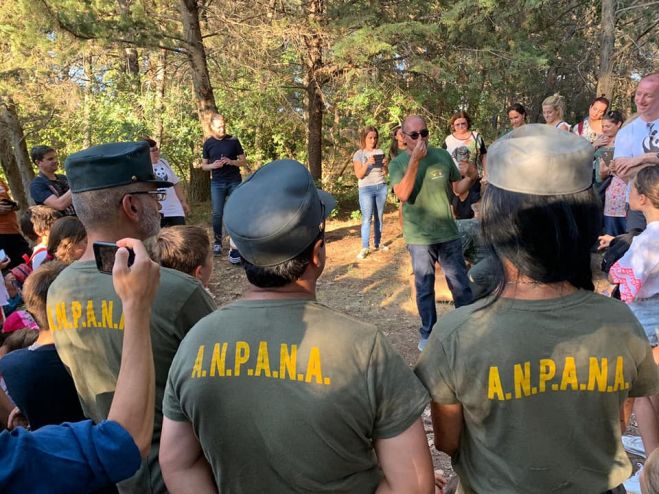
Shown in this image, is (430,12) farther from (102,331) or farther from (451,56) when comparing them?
(102,331)

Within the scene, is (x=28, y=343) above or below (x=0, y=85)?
below

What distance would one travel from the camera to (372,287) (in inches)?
286

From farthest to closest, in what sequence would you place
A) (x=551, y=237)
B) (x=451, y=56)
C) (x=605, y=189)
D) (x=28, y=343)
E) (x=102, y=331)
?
(x=451, y=56)
(x=605, y=189)
(x=28, y=343)
(x=102, y=331)
(x=551, y=237)

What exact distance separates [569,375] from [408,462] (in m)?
0.53

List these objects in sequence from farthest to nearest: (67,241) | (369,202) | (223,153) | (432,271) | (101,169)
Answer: (369,202)
(223,153)
(432,271)
(67,241)
(101,169)

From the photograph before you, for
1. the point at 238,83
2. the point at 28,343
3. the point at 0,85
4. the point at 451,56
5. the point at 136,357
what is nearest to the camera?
the point at 136,357

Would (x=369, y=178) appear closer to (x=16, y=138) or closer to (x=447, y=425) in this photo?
(x=447, y=425)

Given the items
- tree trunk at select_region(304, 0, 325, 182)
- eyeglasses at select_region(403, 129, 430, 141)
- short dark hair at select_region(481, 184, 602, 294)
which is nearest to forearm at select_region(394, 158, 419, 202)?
eyeglasses at select_region(403, 129, 430, 141)

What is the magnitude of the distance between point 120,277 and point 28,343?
2144mm

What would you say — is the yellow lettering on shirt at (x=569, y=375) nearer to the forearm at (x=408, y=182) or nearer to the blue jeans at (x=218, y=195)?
the forearm at (x=408, y=182)

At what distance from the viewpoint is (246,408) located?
1.43m

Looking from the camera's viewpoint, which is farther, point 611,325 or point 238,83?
point 238,83

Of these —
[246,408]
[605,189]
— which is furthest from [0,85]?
[246,408]

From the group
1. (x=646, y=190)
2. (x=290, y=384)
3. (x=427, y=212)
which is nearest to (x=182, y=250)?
(x=290, y=384)
